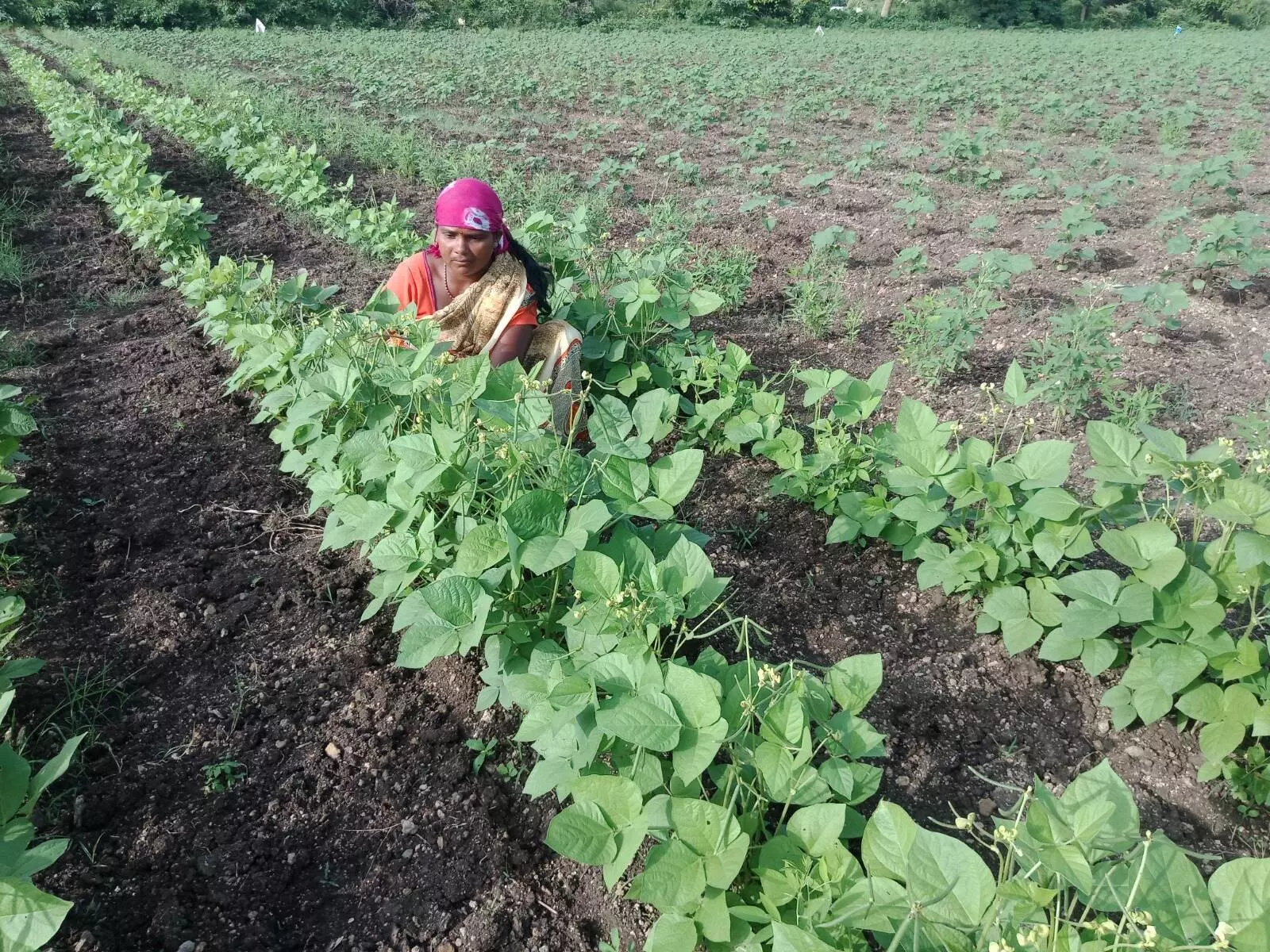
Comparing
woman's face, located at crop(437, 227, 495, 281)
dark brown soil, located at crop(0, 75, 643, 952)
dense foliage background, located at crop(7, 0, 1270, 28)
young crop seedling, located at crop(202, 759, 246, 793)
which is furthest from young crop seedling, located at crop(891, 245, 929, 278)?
dense foliage background, located at crop(7, 0, 1270, 28)

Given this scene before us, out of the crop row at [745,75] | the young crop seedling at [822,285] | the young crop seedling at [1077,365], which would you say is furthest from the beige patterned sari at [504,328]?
the crop row at [745,75]

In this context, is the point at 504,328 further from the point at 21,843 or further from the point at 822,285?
the point at 822,285

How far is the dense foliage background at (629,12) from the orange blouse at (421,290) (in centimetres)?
3248

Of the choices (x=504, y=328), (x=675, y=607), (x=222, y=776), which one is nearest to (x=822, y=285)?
(x=504, y=328)

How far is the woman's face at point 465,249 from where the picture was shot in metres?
3.30

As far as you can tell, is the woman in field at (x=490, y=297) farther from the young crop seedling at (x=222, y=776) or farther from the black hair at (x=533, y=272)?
the young crop seedling at (x=222, y=776)

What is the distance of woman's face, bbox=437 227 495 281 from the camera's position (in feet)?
10.8

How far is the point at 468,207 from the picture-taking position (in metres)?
3.23

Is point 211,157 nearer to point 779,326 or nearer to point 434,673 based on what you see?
point 779,326

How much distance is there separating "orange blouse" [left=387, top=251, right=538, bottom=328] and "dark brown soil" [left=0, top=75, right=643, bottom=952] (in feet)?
3.15

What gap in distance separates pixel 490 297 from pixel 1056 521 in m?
2.45

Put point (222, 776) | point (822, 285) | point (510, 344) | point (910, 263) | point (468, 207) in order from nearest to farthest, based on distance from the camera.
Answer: point (222, 776)
point (468, 207)
point (510, 344)
point (822, 285)
point (910, 263)

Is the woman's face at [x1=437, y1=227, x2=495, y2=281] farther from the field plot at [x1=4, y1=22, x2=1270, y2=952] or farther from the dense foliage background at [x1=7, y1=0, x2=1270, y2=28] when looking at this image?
the dense foliage background at [x1=7, y1=0, x2=1270, y2=28]

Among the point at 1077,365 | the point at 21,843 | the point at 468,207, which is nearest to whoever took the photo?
the point at 21,843
